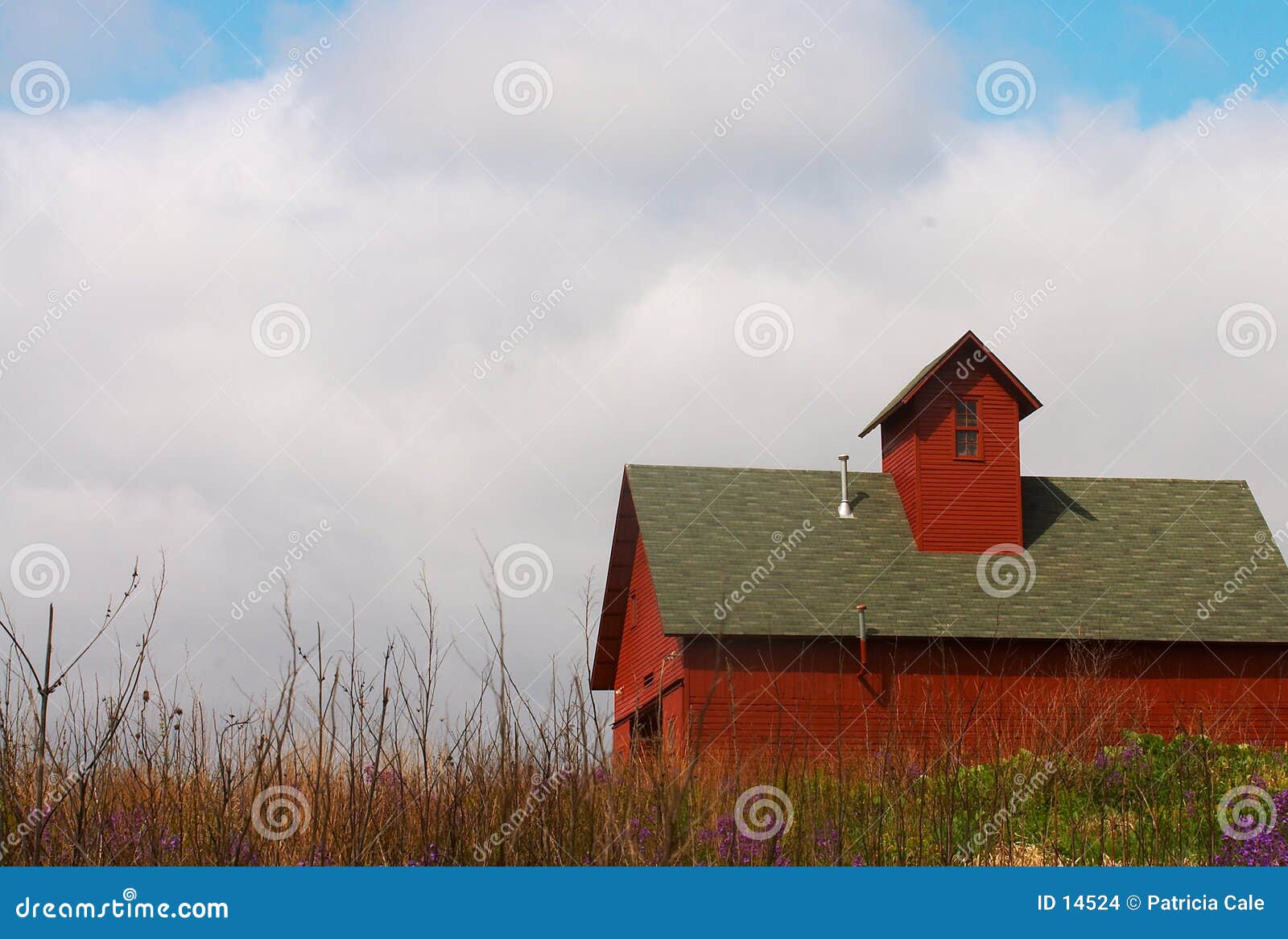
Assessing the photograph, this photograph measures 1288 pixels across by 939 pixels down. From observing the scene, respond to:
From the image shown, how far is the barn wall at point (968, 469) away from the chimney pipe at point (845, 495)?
1.60 meters

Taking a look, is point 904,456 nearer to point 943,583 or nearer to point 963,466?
point 963,466

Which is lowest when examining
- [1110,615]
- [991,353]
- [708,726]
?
[708,726]

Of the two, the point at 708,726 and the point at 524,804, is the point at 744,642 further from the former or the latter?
the point at 524,804

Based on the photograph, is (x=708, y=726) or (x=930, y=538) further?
(x=930, y=538)

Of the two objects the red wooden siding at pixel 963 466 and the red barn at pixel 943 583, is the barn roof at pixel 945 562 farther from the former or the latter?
the red wooden siding at pixel 963 466

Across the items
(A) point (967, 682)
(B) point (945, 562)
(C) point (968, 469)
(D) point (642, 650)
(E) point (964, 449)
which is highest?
(E) point (964, 449)

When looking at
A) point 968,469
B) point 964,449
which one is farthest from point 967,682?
point 964,449

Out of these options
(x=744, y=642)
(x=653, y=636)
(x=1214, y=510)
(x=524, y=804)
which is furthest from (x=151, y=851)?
(x=1214, y=510)

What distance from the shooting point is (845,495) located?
2903 centimetres

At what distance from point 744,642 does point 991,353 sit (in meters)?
8.74

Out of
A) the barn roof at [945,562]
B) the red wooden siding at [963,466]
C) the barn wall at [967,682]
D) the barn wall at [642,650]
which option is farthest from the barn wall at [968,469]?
the barn wall at [642,650]

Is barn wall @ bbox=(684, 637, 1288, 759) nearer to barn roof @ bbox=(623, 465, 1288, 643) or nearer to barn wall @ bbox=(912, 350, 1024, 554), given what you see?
barn roof @ bbox=(623, 465, 1288, 643)

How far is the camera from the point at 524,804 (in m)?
6.82

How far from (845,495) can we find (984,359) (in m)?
4.09
